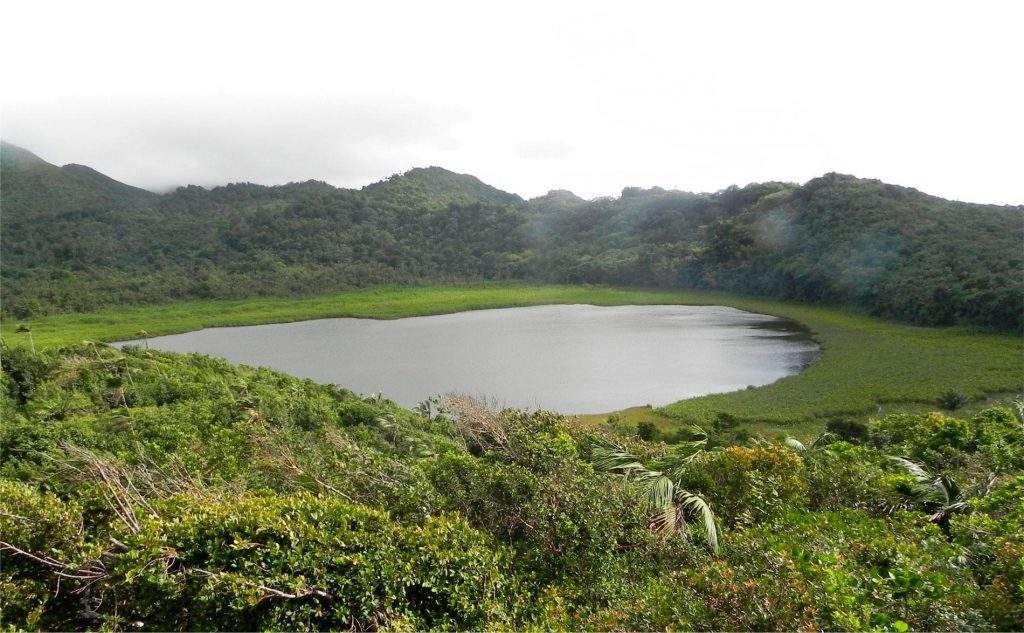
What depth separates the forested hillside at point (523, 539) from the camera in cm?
421

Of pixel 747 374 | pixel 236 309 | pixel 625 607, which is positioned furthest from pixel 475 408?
A: pixel 236 309

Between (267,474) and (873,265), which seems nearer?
(267,474)

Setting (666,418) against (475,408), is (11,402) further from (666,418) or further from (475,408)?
(666,418)

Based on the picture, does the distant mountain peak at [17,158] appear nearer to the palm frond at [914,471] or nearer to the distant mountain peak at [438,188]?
the distant mountain peak at [438,188]

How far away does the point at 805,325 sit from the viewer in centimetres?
3959

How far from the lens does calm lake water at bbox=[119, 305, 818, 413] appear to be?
25047 mm

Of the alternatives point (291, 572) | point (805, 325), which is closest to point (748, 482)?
point (291, 572)

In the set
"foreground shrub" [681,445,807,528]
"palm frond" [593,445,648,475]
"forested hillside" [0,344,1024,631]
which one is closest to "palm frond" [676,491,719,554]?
"forested hillside" [0,344,1024,631]

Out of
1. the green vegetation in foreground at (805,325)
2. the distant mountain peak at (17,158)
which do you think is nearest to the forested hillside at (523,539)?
the green vegetation in foreground at (805,325)

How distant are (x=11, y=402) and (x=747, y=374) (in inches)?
988

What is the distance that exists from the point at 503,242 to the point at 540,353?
69075 millimetres

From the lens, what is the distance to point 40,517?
4.74 m

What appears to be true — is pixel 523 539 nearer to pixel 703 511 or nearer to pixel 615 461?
pixel 703 511

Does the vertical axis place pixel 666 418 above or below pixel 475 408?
below
